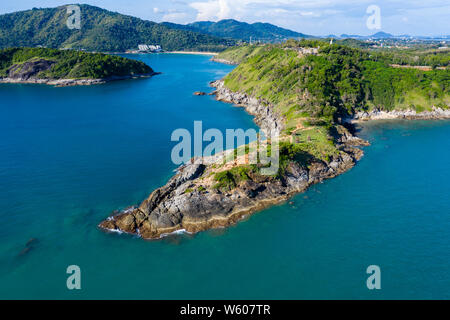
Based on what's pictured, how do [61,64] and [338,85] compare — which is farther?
[61,64]

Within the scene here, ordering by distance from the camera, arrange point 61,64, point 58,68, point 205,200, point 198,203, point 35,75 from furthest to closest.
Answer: point 61,64 → point 58,68 → point 35,75 → point 205,200 → point 198,203

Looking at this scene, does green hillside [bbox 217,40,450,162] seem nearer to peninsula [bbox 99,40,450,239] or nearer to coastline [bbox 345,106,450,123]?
peninsula [bbox 99,40,450,239]

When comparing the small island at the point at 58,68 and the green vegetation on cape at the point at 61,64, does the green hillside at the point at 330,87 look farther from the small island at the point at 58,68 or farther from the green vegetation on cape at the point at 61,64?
the green vegetation on cape at the point at 61,64

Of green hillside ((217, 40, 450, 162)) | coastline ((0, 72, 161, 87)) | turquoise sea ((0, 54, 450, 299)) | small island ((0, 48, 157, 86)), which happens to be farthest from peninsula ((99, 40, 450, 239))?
small island ((0, 48, 157, 86))

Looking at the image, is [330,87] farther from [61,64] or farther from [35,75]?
[35,75]

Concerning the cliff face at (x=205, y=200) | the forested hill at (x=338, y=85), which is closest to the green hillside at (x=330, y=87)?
the forested hill at (x=338, y=85)

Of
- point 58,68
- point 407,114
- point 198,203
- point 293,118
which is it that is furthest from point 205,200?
point 58,68

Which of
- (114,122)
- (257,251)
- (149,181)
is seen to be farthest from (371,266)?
(114,122)
